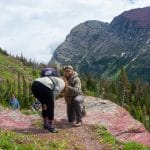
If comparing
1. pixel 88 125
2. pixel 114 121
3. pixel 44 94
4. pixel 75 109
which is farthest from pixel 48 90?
pixel 114 121

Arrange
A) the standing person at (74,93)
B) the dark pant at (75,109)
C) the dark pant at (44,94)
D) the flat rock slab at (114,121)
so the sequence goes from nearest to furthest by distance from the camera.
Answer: the dark pant at (44,94)
the standing person at (74,93)
the dark pant at (75,109)
the flat rock slab at (114,121)

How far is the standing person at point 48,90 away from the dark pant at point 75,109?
1.80 metres

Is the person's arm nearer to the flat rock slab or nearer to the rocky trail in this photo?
the rocky trail

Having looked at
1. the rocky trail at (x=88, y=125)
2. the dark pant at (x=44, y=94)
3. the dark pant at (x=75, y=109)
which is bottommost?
the rocky trail at (x=88, y=125)

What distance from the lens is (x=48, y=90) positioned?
1956 cm

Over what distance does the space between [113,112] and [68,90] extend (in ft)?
16.7

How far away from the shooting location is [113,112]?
86.6 feet

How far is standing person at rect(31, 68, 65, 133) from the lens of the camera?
770 inches

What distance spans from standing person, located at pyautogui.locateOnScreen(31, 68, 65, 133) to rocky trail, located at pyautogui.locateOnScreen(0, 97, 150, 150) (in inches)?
22.3

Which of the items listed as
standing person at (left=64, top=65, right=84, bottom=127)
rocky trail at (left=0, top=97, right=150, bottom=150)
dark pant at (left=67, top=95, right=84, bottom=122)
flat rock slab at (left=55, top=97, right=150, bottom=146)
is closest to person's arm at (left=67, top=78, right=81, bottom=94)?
standing person at (left=64, top=65, right=84, bottom=127)

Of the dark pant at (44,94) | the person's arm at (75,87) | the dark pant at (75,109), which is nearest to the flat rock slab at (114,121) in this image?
the dark pant at (75,109)

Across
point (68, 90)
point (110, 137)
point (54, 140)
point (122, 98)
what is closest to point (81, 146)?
point (54, 140)

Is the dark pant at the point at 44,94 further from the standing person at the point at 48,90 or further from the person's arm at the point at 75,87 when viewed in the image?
the person's arm at the point at 75,87

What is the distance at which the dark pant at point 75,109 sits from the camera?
22.1 m
